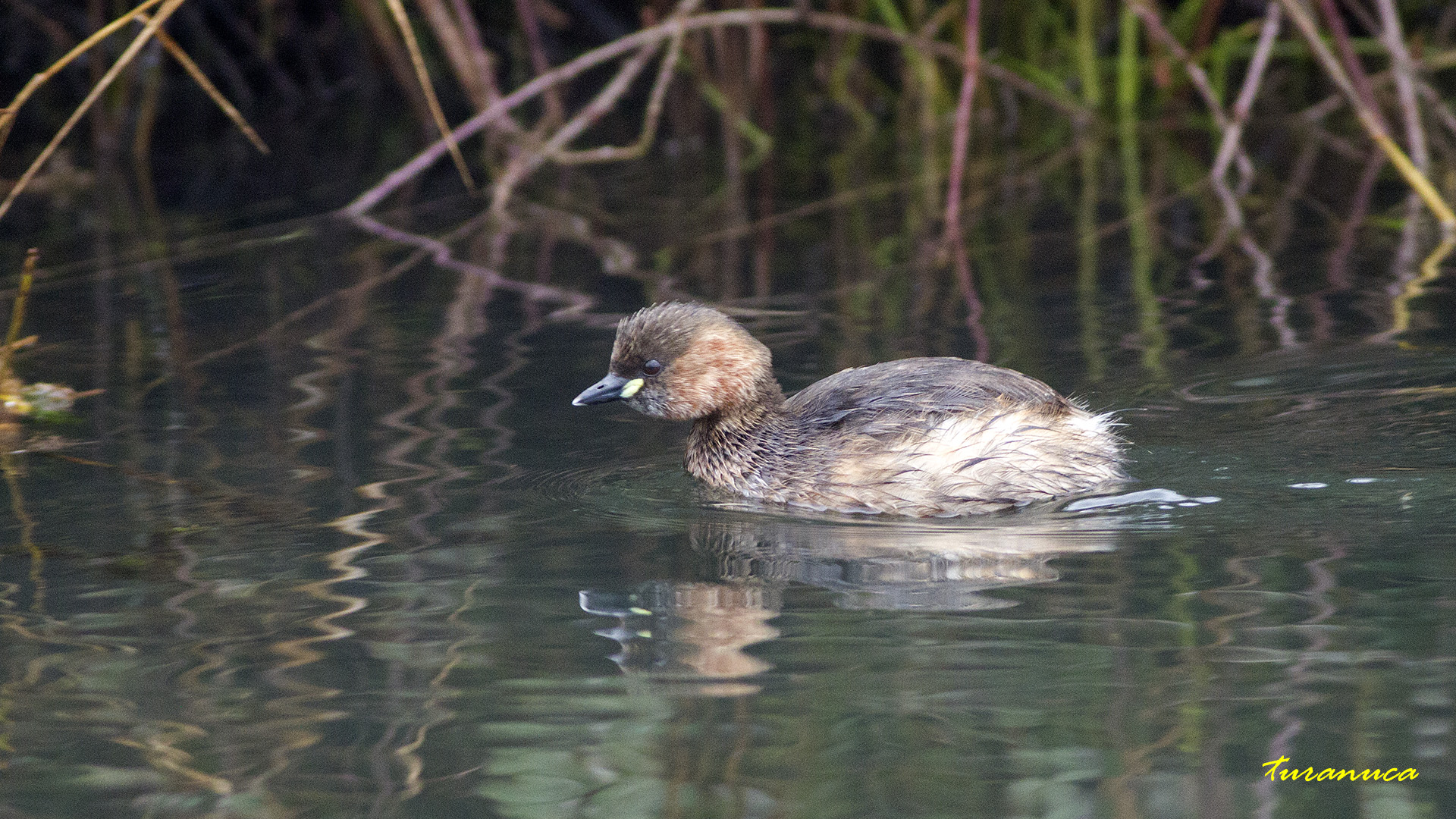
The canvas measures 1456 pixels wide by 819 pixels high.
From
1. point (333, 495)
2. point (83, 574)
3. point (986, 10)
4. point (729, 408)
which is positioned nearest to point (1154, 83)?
point (986, 10)

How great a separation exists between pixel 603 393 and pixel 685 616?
4.82 feet

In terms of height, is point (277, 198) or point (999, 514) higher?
point (277, 198)

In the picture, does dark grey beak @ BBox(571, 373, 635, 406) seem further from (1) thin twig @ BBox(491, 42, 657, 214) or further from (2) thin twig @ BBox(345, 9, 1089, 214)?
(1) thin twig @ BBox(491, 42, 657, 214)

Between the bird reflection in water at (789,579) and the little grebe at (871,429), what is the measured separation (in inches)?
9.0

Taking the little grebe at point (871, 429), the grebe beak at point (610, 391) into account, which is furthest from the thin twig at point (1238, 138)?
the grebe beak at point (610, 391)

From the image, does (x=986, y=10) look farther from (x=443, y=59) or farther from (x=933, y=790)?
(x=933, y=790)

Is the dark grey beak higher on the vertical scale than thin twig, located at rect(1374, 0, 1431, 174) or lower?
lower

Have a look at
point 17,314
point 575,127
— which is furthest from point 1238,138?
point 17,314

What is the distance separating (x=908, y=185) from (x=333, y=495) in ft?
19.1

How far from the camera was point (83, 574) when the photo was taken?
4.20m

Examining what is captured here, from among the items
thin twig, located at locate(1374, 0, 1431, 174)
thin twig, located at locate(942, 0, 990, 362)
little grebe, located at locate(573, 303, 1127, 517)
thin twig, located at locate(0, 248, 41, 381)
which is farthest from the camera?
thin twig, located at locate(1374, 0, 1431, 174)

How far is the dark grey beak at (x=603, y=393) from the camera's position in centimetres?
521

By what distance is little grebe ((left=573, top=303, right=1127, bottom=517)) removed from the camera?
482 cm

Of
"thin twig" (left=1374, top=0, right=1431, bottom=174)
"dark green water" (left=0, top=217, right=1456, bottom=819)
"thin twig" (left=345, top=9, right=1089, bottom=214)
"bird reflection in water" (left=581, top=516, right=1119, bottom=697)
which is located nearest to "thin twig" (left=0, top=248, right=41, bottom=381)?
"dark green water" (left=0, top=217, right=1456, bottom=819)
